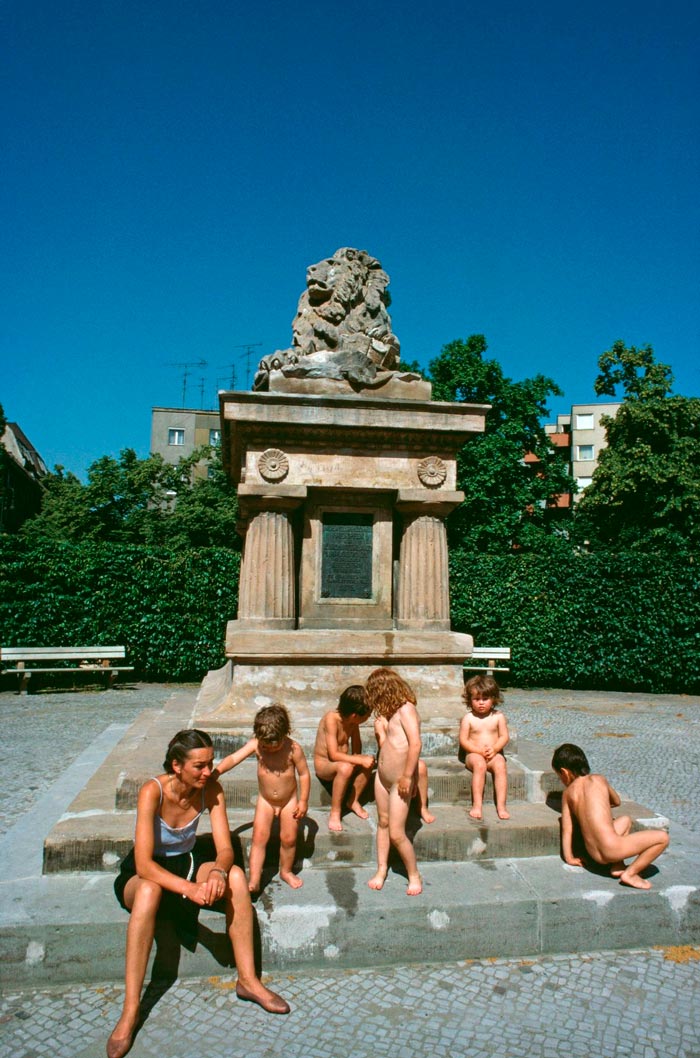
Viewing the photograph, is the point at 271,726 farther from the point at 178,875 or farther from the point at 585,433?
the point at 585,433

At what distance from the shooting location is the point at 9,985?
3527mm

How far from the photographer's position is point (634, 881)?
13.7 feet

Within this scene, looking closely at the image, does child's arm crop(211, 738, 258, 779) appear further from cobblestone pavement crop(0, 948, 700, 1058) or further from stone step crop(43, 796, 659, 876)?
cobblestone pavement crop(0, 948, 700, 1058)

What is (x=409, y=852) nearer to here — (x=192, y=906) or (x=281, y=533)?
(x=192, y=906)

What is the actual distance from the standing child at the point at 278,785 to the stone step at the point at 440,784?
0.75 metres

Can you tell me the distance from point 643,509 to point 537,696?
35.2 feet

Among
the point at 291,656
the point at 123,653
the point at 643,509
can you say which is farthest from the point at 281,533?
the point at 643,509

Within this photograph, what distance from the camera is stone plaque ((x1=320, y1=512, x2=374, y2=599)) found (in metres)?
6.53

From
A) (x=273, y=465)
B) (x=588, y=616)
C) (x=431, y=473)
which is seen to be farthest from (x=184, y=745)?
(x=588, y=616)

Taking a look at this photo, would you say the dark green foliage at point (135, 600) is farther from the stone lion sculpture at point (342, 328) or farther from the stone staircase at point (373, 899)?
the stone staircase at point (373, 899)

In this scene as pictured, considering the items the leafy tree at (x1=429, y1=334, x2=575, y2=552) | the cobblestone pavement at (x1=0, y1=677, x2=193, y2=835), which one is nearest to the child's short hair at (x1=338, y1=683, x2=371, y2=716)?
the cobblestone pavement at (x1=0, y1=677, x2=193, y2=835)

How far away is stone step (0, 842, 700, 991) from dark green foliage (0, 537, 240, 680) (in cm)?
1137

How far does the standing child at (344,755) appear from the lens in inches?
187

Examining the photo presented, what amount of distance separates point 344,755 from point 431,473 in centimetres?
275
